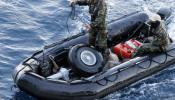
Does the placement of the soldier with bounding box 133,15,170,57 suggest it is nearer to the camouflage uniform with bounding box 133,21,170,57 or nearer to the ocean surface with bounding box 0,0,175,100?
the camouflage uniform with bounding box 133,21,170,57

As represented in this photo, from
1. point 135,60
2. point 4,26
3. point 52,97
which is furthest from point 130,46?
point 4,26

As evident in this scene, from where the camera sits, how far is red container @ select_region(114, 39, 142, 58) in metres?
14.0

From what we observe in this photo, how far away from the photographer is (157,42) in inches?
536

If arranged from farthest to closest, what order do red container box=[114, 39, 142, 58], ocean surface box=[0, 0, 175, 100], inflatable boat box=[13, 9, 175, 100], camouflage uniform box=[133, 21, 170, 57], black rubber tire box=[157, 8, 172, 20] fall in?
black rubber tire box=[157, 8, 172, 20] < red container box=[114, 39, 142, 58] < camouflage uniform box=[133, 21, 170, 57] < ocean surface box=[0, 0, 175, 100] < inflatable boat box=[13, 9, 175, 100]

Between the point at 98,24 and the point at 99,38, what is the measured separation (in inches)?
15.1

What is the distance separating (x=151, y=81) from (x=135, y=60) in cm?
97

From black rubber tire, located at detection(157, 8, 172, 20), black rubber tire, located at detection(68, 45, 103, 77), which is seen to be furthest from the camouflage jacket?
black rubber tire, located at detection(157, 8, 172, 20)

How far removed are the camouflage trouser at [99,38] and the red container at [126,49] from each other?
36.2 inches

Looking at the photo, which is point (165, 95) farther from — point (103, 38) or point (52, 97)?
point (52, 97)

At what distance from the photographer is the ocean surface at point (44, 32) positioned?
13.2 meters

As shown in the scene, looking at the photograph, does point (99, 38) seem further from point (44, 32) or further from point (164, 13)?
point (44, 32)

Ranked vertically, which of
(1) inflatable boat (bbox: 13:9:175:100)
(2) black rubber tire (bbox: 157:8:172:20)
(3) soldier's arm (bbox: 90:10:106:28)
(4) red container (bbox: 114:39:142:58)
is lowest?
(1) inflatable boat (bbox: 13:9:175:100)

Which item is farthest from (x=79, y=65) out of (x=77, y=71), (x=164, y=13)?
(x=164, y=13)

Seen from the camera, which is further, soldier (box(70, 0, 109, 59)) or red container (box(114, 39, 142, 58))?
red container (box(114, 39, 142, 58))
